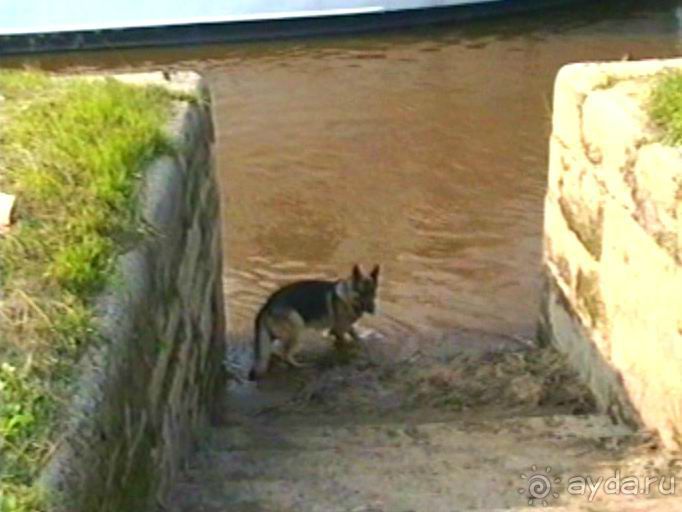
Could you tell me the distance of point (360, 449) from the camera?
177 inches

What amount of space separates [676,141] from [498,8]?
31.0 feet

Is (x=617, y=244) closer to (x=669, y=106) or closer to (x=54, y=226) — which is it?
(x=669, y=106)

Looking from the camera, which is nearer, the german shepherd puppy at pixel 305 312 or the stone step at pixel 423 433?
the stone step at pixel 423 433

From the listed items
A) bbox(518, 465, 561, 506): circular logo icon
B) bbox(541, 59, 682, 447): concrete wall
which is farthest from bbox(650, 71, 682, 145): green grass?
bbox(518, 465, 561, 506): circular logo icon

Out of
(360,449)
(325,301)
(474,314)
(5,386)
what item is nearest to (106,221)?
(5,386)

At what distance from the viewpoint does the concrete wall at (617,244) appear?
13.6 feet

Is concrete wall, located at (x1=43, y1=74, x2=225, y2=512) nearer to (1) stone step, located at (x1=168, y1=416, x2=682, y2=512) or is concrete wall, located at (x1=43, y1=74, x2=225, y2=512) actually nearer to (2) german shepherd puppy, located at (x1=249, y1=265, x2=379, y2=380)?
(1) stone step, located at (x1=168, y1=416, x2=682, y2=512)

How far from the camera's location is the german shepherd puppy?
6.04 m

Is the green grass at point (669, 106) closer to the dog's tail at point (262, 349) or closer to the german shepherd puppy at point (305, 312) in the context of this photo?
the german shepherd puppy at point (305, 312)

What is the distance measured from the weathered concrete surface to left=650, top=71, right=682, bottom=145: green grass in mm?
954

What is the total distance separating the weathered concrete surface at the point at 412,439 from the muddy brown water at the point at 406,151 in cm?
91

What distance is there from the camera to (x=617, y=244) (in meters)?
4.65

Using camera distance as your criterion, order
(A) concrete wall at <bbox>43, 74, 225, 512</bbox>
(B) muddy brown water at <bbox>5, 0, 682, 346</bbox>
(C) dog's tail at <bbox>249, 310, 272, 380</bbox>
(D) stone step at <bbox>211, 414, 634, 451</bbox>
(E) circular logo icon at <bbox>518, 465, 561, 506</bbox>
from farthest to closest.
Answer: (B) muddy brown water at <bbox>5, 0, 682, 346</bbox> → (C) dog's tail at <bbox>249, 310, 272, 380</bbox> → (D) stone step at <bbox>211, 414, 634, 451</bbox> → (E) circular logo icon at <bbox>518, 465, 561, 506</bbox> → (A) concrete wall at <bbox>43, 74, 225, 512</bbox>

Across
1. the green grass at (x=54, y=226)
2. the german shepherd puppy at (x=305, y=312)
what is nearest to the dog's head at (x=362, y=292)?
the german shepherd puppy at (x=305, y=312)
